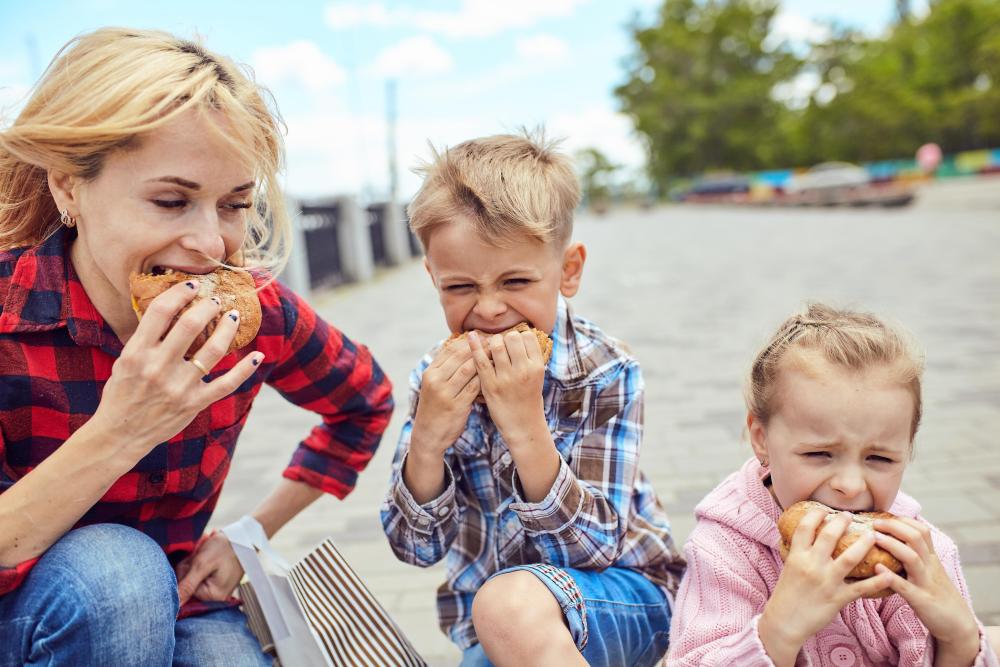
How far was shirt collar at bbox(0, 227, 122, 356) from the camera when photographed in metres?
1.92

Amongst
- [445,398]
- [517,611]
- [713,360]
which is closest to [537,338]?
[445,398]

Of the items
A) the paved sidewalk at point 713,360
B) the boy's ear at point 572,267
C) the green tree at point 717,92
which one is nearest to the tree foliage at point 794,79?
the green tree at point 717,92

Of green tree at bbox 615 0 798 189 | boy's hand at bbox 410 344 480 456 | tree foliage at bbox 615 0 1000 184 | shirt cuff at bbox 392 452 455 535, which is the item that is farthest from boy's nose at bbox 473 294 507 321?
green tree at bbox 615 0 798 189

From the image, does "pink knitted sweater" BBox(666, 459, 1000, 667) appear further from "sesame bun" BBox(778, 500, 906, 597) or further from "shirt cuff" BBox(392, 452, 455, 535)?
"shirt cuff" BBox(392, 452, 455, 535)

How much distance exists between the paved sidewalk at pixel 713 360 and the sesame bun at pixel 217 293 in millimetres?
1265

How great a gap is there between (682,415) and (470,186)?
352cm

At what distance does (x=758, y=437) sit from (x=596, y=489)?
0.40 meters

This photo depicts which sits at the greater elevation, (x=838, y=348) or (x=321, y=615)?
(x=838, y=348)

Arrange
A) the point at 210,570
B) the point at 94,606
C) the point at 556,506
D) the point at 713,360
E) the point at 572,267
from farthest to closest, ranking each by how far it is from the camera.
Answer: the point at 713,360 → the point at 572,267 → the point at 210,570 → the point at 556,506 → the point at 94,606

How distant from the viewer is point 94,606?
175 cm

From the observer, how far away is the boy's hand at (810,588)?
→ 5.33 feet

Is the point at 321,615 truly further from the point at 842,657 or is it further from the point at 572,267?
the point at 842,657

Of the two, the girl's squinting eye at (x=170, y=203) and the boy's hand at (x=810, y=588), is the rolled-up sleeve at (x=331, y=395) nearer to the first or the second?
the girl's squinting eye at (x=170, y=203)

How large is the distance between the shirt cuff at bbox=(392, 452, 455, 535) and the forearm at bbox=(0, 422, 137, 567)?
2.03 feet
